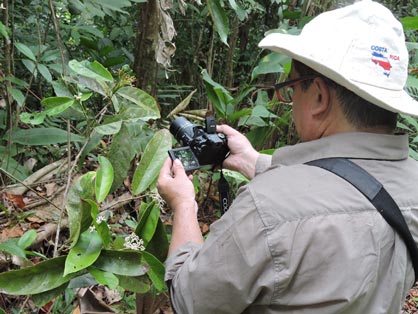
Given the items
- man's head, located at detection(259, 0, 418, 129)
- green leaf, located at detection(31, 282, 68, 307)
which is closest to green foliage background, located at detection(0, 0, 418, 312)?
green leaf, located at detection(31, 282, 68, 307)

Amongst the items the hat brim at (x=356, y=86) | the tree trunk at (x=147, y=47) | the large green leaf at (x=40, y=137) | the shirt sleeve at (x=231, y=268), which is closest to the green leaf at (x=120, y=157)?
the large green leaf at (x=40, y=137)

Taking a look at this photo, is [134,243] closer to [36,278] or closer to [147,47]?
[36,278]

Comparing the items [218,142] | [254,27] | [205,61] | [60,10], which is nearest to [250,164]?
[218,142]

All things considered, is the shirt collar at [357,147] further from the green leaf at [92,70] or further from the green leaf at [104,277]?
the green leaf at [92,70]


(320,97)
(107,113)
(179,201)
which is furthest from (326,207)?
(107,113)

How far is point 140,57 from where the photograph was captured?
2734mm

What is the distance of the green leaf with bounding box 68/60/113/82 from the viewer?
1.82m

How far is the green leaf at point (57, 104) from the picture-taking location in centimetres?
180

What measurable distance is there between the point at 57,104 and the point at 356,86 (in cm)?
108

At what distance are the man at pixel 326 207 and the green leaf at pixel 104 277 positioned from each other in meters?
0.21

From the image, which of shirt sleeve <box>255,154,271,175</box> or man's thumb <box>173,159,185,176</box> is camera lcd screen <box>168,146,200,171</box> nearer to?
man's thumb <box>173,159,185,176</box>

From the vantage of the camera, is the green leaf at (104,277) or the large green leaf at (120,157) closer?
the green leaf at (104,277)

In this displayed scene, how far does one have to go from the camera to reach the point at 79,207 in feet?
5.49

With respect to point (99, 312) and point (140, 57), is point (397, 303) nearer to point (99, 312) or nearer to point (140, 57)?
point (99, 312)
